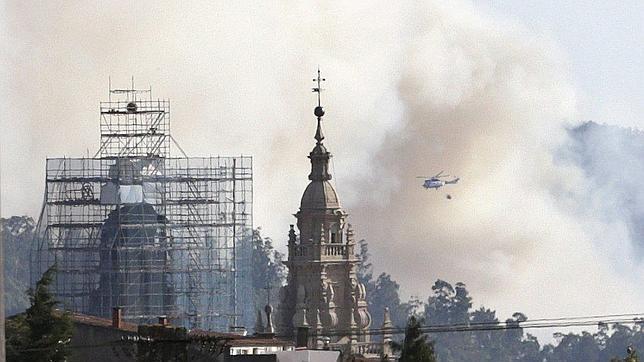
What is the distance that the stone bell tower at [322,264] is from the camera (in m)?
139

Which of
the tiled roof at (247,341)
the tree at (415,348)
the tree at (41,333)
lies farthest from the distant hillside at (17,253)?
the tree at (41,333)

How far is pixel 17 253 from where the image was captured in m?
185

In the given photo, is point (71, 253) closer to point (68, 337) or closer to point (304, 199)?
point (304, 199)

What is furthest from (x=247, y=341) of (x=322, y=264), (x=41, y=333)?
(x=322, y=264)

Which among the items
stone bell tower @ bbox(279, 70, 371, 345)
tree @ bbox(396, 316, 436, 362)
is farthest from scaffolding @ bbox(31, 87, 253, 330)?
tree @ bbox(396, 316, 436, 362)

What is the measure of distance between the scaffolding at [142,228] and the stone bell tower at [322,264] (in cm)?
465

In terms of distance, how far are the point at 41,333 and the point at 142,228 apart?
66.0 metres

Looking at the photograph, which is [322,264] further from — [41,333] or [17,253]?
[41,333]

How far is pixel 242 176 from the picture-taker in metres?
148

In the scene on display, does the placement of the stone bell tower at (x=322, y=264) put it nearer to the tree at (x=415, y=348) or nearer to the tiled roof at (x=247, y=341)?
the tiled roof at (x=247, y=341)

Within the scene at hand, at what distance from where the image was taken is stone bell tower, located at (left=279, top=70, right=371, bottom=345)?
13875 centimetres

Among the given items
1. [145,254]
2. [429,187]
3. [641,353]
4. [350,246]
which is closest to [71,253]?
[145,254]

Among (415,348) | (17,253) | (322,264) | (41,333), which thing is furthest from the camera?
(17,253)

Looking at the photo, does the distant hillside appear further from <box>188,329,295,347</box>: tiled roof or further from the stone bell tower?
<box>188,329,295,347</box>: tiled roof
